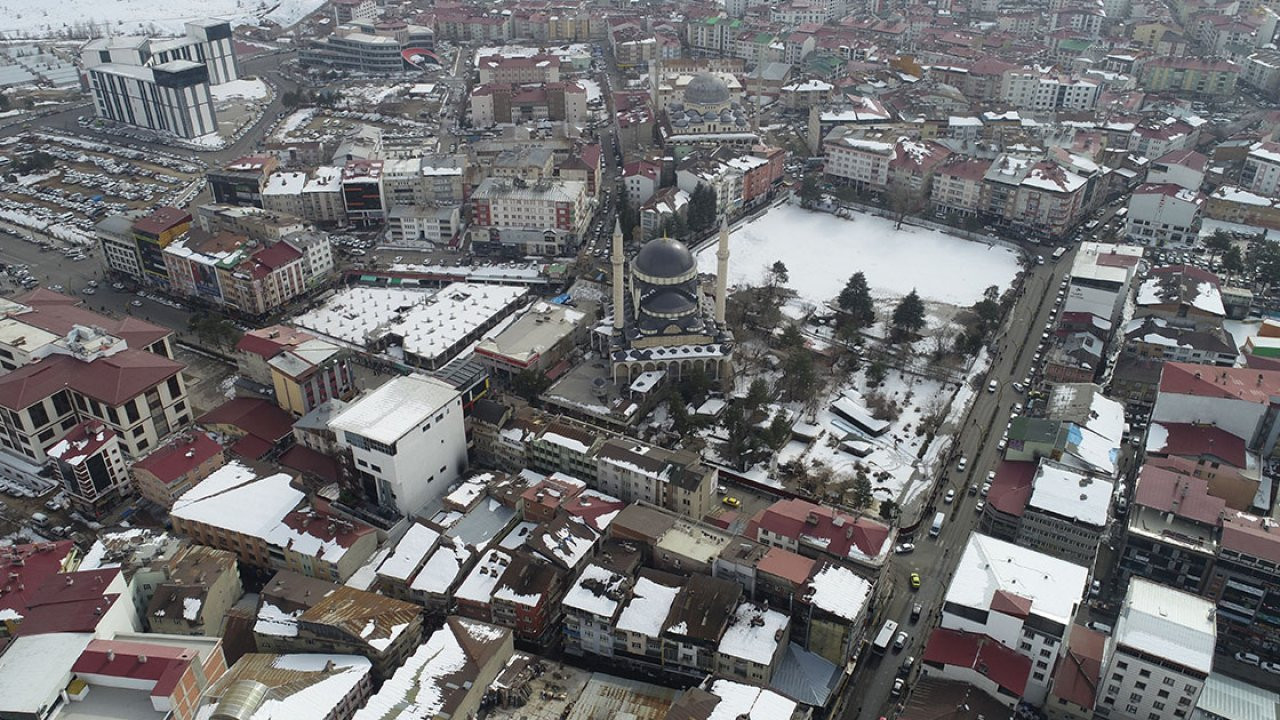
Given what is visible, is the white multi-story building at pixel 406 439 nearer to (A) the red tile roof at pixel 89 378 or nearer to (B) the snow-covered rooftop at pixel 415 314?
(B) the snow-covered rooftop at pixel 415 314

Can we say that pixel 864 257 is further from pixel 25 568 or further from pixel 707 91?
pixel 25 568

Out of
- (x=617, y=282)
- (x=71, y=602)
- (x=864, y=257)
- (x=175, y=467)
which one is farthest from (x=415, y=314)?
(x=864, y=257)

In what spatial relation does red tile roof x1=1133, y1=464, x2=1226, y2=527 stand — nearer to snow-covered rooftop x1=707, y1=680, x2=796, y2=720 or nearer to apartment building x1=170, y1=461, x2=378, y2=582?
snow-covered rooftop x1=707, y1=680, x2=796, y2=720

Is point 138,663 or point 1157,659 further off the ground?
point 1157,659

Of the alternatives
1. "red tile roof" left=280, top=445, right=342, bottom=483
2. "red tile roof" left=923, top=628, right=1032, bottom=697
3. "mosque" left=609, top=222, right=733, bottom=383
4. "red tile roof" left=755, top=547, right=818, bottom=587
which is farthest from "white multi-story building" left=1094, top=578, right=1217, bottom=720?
"red tile roof" left=280, top=445, right=342, bottom=483

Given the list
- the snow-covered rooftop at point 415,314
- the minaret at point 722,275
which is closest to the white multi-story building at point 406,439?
the snow-covered rooftop at point 415,314

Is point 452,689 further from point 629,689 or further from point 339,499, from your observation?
point 339,499
